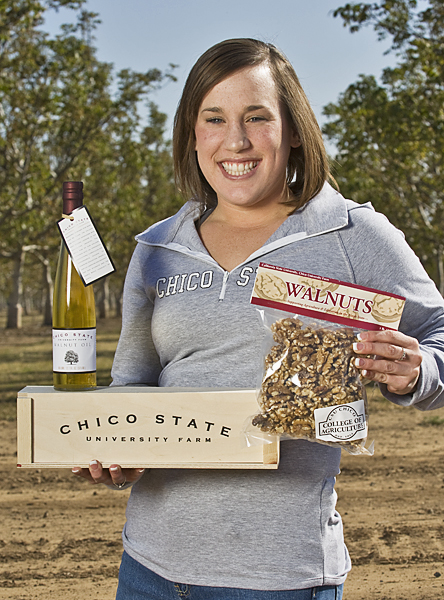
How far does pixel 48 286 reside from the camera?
27.2 m

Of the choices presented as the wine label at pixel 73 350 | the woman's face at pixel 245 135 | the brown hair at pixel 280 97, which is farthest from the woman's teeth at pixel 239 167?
the wine label at pixel 73 350

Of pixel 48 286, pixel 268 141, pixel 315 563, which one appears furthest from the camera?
pixel 48 286

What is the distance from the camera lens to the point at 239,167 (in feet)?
6.31

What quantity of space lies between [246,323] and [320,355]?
1.06 ft

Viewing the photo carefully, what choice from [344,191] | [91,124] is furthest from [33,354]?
[344,191]

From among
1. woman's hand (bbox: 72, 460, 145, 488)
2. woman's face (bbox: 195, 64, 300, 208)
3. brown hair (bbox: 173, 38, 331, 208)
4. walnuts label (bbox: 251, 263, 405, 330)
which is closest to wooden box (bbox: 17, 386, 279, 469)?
woman's hand (bbox: 72, 460, 145, 488)

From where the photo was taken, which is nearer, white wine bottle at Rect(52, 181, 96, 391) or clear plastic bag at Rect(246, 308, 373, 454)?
clear plastic bag at Rect(246, 308, 373, 454)

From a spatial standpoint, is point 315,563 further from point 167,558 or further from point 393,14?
point 393,14

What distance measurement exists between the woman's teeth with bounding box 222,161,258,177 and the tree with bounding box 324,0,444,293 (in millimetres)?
3993

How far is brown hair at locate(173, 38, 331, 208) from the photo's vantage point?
76.4 inches

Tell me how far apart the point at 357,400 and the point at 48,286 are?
87.5 feet

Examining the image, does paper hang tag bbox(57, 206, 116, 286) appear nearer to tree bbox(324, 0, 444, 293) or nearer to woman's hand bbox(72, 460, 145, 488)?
woman's hand bbox(72, 460, 145, 488)

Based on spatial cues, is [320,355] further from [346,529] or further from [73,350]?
[346,529]

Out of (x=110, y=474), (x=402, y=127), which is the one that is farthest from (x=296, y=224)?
(x=402, y=127)
